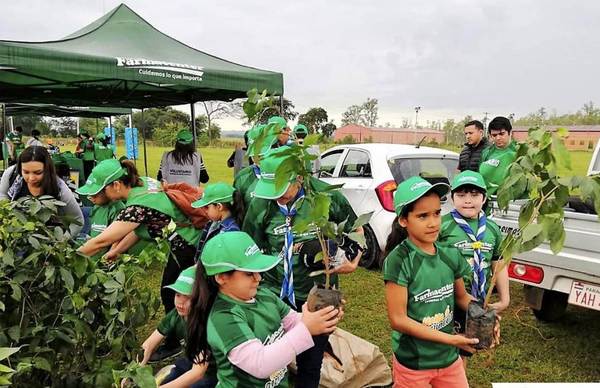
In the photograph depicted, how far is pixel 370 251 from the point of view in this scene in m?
5.95

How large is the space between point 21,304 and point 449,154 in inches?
200

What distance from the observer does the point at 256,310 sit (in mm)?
1774

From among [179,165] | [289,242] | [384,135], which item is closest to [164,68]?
[179,165]

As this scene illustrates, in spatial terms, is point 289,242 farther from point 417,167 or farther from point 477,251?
point 417,167

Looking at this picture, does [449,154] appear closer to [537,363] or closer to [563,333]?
[563,333]

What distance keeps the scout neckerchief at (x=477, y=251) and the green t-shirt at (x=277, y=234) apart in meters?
0.59

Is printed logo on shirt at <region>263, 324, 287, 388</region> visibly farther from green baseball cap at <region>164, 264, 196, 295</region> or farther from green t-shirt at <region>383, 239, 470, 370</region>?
green baseball cap at <region>164, 264, 196, 295</region>

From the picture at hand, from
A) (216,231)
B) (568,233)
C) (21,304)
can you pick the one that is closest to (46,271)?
(21,304)

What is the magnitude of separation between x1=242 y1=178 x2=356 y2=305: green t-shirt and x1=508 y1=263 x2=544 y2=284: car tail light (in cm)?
153

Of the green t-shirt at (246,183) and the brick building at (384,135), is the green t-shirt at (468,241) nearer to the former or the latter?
the green t-shirt at (246,183)

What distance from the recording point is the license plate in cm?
312

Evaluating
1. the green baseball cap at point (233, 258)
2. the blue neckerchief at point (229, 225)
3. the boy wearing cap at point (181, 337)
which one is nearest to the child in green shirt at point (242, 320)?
the green baseball cap at point (233, 258)

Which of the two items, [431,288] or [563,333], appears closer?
[431,288]

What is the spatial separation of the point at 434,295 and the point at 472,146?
149 inches
